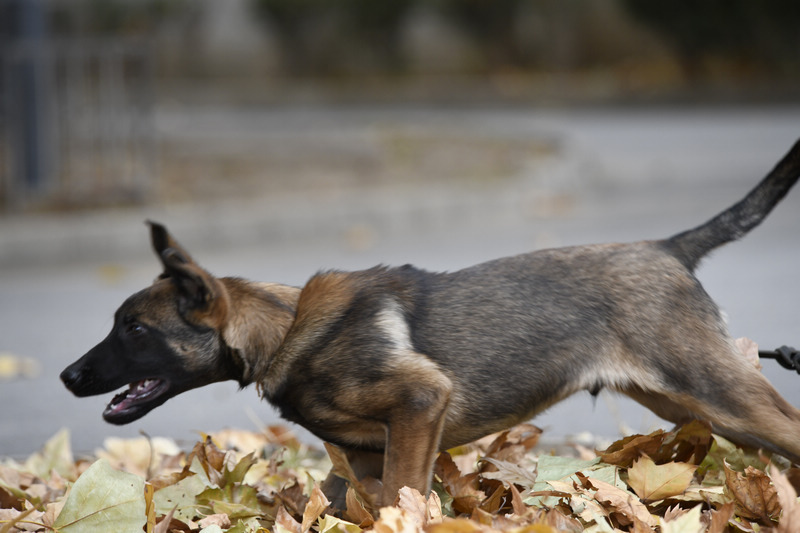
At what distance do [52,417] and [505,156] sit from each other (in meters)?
8.29

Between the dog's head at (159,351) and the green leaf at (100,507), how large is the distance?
0.69 ft

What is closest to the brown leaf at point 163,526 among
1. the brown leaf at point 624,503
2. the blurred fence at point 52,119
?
the brown leaf at point 624,503

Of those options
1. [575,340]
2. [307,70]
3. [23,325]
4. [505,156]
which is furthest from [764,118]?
[575,340]

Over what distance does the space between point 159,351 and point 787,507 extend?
1.67 m

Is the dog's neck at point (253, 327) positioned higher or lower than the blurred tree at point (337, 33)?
lower

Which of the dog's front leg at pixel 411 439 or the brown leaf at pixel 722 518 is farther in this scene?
the dog's front leg at pixel 411 439

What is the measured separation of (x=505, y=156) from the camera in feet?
40.3

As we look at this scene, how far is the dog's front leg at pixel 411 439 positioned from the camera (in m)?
2.62

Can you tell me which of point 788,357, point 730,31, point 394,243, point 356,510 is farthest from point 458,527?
point 730,31


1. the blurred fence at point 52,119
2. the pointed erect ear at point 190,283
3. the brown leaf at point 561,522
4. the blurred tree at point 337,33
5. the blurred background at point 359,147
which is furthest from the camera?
the blurred tree at point 337,33

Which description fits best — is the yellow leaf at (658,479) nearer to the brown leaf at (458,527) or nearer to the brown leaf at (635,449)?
the brown leaf at (635,449)

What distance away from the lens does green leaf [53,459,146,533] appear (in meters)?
2.57

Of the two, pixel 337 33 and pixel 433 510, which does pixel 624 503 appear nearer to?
pixel 433 510

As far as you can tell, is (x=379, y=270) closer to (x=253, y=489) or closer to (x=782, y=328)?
(x=253, y=489)
